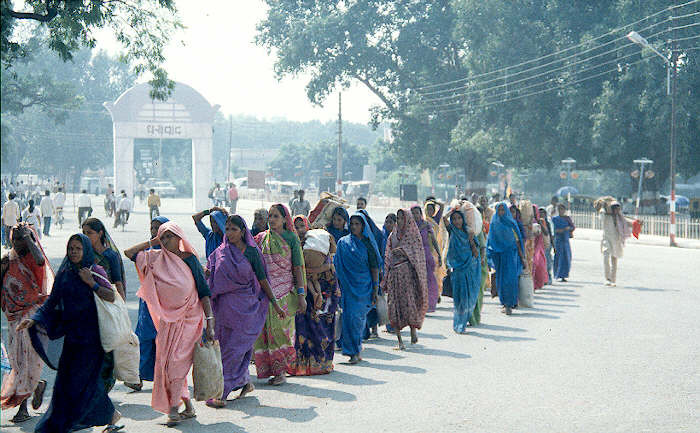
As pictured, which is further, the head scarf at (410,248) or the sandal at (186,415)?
the head scarf at (410,248)

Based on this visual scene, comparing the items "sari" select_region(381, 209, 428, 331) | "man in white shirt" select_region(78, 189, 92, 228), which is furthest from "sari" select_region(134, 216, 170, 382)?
"man in white shirt" select_region(78, 189, 92, 228)

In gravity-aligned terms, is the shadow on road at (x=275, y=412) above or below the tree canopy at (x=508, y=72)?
below

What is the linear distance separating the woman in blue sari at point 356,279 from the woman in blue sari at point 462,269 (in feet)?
6.13

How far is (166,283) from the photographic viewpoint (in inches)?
227

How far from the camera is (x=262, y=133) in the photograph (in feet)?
505

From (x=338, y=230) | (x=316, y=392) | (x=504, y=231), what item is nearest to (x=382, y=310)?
(x=338, y=230)

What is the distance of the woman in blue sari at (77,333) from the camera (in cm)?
529

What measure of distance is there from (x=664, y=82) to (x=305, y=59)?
1935 cm

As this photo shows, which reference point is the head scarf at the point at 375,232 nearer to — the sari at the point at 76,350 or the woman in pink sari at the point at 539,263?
the sari at the point at 76,350

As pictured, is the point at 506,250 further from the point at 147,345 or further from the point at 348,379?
the point at 147,345

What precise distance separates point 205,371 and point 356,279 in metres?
2.51

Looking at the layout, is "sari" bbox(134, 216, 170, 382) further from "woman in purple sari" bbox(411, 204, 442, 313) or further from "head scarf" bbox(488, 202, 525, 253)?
"head scarf" bbox(488, 202, 525, 253)

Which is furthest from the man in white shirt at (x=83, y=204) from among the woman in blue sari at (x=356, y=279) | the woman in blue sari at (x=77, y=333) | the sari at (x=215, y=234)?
the woman in blue sari at (x=77, y=333)

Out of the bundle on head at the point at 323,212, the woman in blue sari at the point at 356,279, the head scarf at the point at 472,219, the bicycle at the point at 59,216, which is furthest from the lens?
the bicycle at the point at 59,216
